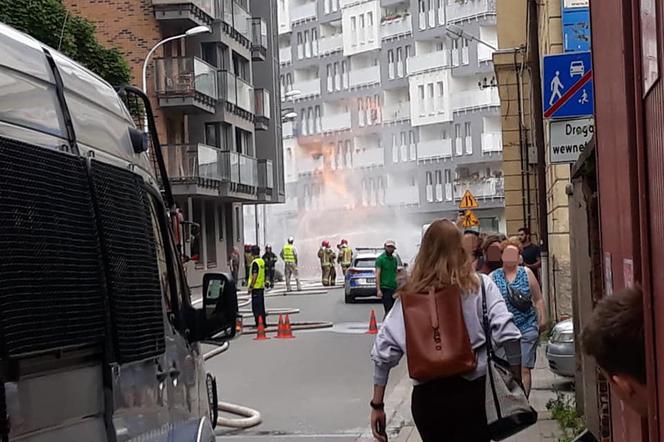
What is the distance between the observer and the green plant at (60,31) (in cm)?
2652

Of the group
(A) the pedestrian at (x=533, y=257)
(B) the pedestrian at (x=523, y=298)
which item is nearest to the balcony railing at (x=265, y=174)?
(A) the pedestrian at (x=533, y=257)

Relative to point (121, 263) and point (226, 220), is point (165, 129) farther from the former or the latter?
point (121, 263)

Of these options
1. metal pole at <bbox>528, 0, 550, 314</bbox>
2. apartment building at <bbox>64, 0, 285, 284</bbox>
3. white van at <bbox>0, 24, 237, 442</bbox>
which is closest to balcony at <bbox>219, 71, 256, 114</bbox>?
apartment building at <bbox>64, 0, 285, 284</bbox>

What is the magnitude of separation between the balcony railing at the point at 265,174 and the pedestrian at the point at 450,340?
45.6 metres

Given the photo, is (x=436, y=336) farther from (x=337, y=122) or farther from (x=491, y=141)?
(x=337, y=122)

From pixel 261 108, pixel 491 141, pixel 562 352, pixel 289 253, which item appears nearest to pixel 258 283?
pixel 562 352

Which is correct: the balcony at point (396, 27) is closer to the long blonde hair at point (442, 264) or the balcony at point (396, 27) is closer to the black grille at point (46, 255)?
the long blonde hair at point (442, 264)

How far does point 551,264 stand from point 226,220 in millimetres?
33538

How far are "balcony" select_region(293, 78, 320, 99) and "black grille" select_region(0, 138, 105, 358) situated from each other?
80.6m

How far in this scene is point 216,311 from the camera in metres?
5.69

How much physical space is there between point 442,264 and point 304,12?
8248 cm

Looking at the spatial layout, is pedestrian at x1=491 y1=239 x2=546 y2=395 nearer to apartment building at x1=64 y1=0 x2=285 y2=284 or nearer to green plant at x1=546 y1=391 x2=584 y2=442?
green plant at x1=546 y1=391 x2=584 y2=442

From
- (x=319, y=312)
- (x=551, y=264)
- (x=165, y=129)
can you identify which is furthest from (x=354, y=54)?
(x=551, y=264)

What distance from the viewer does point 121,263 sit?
452 cm
